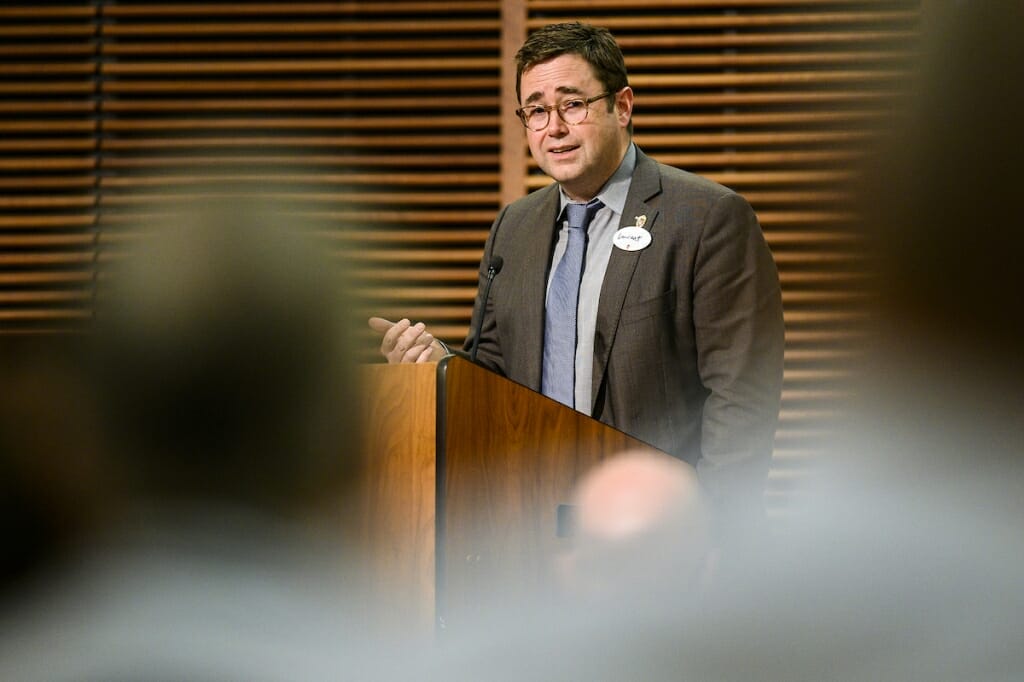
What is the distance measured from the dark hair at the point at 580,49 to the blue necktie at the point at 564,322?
28cm

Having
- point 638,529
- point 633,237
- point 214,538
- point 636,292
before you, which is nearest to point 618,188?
point 633,237

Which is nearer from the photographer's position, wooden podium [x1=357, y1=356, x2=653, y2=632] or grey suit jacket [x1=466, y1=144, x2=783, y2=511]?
wooden podium [x1=357, y1=356, x2=653, y2=632]

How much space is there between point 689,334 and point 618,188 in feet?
1.06

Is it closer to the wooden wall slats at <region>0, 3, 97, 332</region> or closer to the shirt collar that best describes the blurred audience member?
the shirt collar

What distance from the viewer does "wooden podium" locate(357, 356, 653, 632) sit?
1.14m

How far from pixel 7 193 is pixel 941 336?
2.90 meters

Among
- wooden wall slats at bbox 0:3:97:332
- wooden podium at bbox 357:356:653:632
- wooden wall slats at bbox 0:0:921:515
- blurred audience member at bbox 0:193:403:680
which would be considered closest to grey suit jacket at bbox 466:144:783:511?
wooden podium at bbox 357:356:653:632

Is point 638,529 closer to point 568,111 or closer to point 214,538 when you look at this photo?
point 214,538

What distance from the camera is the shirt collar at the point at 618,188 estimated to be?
1941 mm

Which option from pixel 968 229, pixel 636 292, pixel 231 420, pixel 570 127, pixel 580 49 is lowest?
pixel 231 420

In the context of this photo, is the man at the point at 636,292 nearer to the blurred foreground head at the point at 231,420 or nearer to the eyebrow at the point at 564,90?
the eyebrow at the point at 564,90

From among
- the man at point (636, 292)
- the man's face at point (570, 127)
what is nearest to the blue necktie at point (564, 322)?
the man at point (636, 292)

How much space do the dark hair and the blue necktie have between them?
0.91ft

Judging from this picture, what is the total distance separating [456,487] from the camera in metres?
1.17
